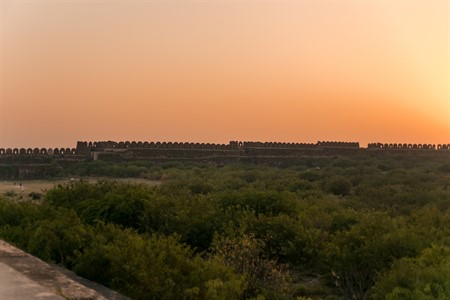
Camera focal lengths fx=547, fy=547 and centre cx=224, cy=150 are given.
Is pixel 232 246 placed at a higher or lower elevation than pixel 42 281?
lower

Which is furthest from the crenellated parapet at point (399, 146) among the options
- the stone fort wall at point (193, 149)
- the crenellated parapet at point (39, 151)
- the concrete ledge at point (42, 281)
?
the concrete ledge at point (42, 281)

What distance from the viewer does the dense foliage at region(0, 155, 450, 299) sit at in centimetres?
731

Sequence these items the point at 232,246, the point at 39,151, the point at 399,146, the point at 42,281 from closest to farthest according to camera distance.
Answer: the point at 42,281, the point at 232,246, the point at 39,151, the point at 399,146

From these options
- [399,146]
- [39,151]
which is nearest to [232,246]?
[39,151]

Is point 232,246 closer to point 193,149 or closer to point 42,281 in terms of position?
point 42,281

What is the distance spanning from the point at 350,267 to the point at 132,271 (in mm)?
4022

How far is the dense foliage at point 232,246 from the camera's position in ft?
24.0

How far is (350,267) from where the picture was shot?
370 inches

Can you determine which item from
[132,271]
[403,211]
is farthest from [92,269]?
[403,211]

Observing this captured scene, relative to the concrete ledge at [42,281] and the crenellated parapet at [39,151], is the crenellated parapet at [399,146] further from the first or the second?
the concrete ledge at [42,281]

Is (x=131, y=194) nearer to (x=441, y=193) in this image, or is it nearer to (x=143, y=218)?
(x=143, y=218)

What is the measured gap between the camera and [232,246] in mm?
9352

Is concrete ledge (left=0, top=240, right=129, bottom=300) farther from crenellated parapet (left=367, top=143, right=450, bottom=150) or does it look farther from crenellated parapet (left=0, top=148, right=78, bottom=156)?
crenellated parapet (left=367, top=143, right=450, bottom=150)

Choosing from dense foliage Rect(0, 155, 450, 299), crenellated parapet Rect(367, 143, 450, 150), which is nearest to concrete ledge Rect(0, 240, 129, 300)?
dense foliage Rect(0, 155, 450, 299)
